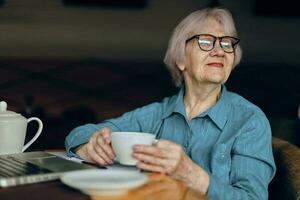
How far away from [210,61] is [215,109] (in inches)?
6.7

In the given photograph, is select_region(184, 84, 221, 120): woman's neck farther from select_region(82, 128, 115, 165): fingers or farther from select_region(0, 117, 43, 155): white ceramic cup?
select_region(0, 117, 43, 155): white ceramic cup

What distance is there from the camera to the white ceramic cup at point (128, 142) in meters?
1.16

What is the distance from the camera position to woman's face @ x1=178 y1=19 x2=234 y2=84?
166 cm

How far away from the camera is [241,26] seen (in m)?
3.86

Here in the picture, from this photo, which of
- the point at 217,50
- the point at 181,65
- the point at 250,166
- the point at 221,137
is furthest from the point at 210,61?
the point at 250,166

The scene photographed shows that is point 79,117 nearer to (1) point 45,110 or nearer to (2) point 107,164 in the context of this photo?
(1) point 45,110

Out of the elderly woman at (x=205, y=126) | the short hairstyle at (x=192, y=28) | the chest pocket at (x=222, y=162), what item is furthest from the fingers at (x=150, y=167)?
the short hairstyle at (x=192, y=28)

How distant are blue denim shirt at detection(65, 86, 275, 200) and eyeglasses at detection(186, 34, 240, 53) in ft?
0.51

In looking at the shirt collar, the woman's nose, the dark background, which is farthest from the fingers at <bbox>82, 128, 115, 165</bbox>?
the dark background

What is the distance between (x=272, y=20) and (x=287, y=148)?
2.42 meters

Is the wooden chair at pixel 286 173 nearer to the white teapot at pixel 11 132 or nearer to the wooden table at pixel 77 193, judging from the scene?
the wooden table at pixel 77 193

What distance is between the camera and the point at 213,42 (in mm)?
1688

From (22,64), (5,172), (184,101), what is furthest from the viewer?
(22,64)

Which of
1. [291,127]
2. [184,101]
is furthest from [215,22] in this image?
[291,127]
